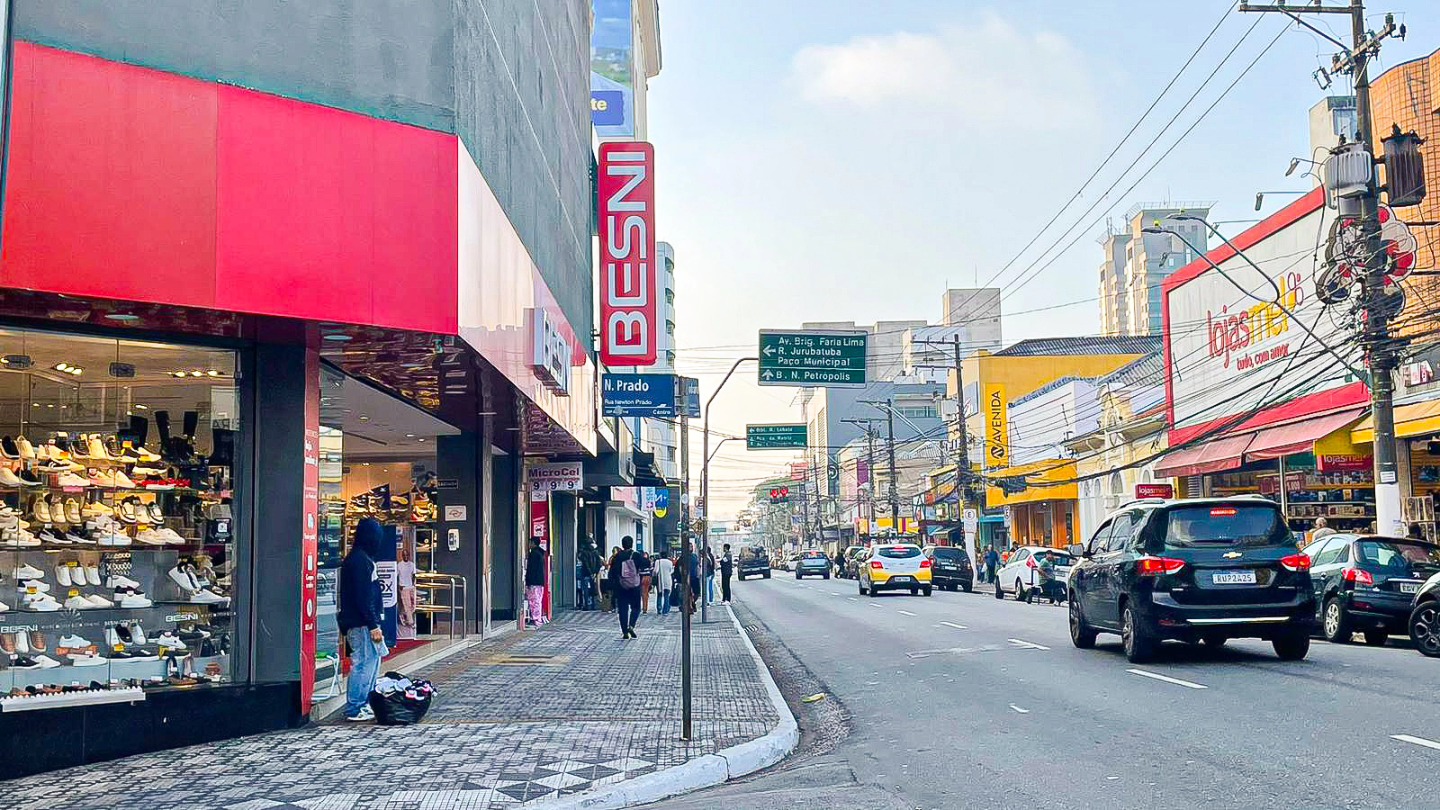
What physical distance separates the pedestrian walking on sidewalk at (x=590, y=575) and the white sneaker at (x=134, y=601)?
22451 mm

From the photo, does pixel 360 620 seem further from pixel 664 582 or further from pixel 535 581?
pixel 664 582

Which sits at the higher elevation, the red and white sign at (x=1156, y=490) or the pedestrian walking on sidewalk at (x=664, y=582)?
the red and white sign at (x=1156, y=490)

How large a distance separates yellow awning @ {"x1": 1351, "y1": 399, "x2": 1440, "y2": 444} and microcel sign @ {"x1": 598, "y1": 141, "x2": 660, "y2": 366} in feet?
42.1

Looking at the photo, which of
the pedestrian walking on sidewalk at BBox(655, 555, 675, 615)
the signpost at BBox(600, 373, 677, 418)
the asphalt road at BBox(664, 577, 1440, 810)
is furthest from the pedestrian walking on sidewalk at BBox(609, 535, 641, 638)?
the pedestrian walking on sidewalk at BBox(655, 555, 675, 615)

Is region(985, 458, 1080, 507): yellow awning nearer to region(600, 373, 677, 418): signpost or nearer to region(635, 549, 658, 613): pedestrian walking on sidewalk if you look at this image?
region(635, 549, 658, 613): pedestrian walking on sidewalk

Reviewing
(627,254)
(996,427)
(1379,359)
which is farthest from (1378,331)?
(996,427)

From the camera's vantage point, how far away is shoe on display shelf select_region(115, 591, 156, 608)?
10898 mm

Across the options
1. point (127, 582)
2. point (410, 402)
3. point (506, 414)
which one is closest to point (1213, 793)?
point (127, 582)

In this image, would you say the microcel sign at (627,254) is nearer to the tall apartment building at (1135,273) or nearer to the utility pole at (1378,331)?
the utility pole at (1378,331)

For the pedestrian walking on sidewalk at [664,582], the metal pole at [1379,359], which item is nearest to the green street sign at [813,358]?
the metal pole at [1379,359]

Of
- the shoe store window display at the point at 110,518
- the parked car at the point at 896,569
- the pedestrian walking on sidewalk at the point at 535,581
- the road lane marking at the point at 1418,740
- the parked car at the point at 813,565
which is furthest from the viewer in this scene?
the parked car at the point at 813,565

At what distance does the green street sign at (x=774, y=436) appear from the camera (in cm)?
3888

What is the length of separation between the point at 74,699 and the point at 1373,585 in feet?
52.3

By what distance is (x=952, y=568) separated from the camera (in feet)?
148
